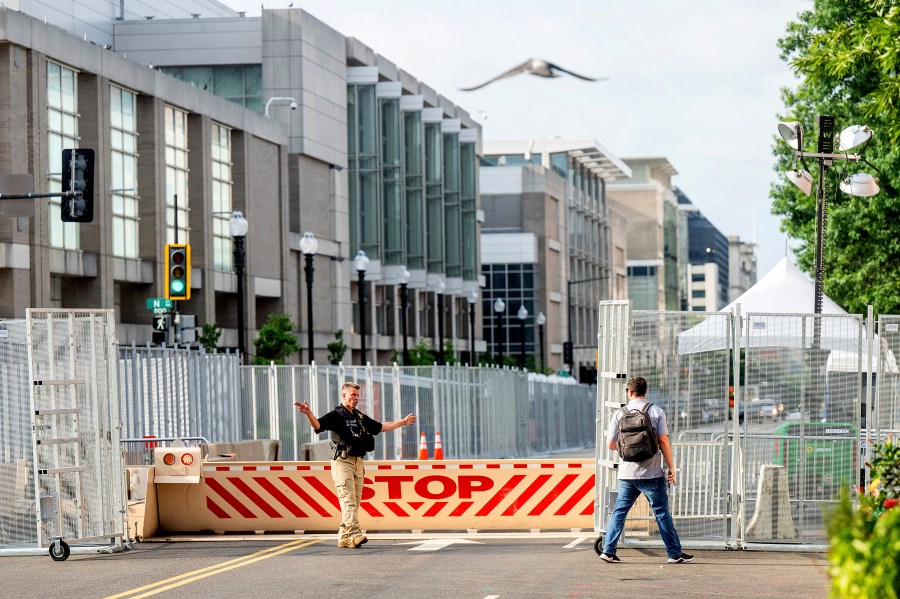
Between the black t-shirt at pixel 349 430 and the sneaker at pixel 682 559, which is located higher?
the black t-shirt at pixel 349 430

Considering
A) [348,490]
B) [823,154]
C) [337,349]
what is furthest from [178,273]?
[337,349]

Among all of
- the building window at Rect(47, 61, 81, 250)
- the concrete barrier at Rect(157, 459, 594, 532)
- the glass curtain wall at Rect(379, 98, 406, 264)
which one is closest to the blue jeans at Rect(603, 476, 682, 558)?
the concrete barrier at Rect(157, 459, 594, 532)

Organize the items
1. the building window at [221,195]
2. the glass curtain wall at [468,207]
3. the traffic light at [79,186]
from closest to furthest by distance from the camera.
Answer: the traffic light at [79,186], the building window at [221,195], the glass curtain wall at [468,207]

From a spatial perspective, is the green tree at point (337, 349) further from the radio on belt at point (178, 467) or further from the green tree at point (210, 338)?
the radio on belt at point (178, 467)

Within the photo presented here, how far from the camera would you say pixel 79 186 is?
2506 centimetres

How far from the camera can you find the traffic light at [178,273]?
2983 cm

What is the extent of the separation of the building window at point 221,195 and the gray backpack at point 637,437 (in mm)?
48963

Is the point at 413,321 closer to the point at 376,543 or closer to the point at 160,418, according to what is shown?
the point at 160,418

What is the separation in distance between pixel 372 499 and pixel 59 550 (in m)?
4.37

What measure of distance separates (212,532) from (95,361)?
11.3 feet

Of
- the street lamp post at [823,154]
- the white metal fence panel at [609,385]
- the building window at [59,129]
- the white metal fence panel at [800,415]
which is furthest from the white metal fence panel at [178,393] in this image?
the building window at [59,129]

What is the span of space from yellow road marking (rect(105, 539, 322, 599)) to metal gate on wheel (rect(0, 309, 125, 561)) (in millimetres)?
1780

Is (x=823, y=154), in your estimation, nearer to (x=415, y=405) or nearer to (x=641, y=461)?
(x=641, y=461)

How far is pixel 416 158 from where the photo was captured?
85.6 meters
